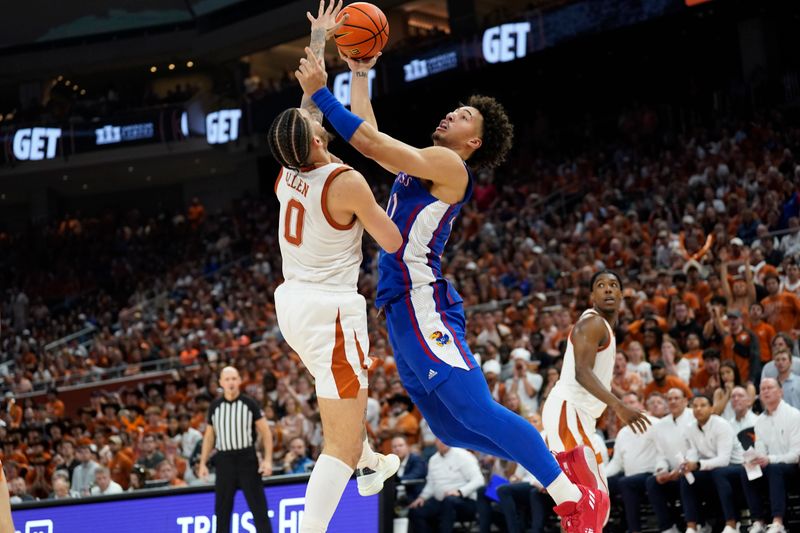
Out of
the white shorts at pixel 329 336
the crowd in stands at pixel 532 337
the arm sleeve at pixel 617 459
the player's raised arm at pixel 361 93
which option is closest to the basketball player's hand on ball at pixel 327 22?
the player's raised arm at pixel 361 93

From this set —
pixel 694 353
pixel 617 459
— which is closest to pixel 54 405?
pixel 694 353

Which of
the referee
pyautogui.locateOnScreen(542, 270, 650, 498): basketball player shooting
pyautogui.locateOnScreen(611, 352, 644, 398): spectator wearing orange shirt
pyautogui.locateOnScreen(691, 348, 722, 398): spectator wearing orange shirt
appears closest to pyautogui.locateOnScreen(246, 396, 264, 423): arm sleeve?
the referee

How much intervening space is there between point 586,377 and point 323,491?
2.28m

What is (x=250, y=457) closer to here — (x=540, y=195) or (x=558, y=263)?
(x=558, y=263)

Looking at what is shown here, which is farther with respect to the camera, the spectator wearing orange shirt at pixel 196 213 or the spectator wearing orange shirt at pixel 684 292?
the spectator wearing orange shirt at pixel 196 213

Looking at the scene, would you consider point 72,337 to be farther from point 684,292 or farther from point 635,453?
point 635,453

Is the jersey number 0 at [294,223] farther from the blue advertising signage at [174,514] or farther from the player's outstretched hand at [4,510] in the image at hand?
the blue advertising signage at [174,514]

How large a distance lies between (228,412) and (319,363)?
5.10 m

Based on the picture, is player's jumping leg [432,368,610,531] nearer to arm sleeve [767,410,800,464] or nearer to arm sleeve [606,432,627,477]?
arm sleeve [767,410,800,464]

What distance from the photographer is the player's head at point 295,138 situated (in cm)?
489

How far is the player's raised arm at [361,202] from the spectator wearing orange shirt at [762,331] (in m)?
7.31

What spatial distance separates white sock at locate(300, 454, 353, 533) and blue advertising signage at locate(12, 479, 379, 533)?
14.9 feet

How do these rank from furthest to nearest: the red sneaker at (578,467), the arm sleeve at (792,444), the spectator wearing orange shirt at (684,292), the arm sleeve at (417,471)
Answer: the spectator wearing orange shirt at (684,292)
the arm sleeve at (417,471)
the arm sleeve at (792,444)
the red sneaker at (578,467)

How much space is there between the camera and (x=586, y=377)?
6.58 m
